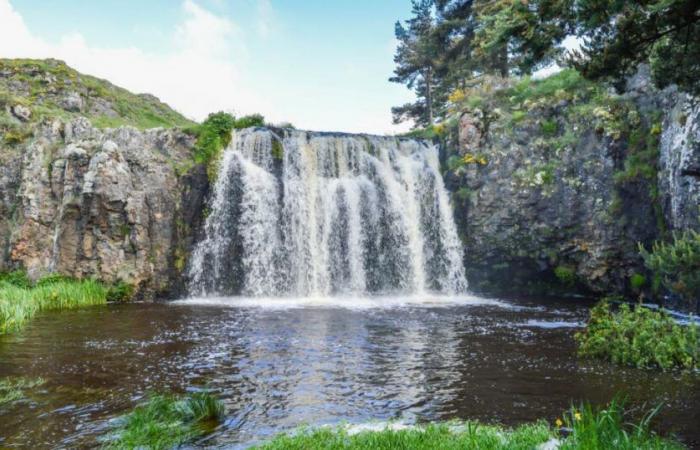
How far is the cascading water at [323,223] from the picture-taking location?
20891mm

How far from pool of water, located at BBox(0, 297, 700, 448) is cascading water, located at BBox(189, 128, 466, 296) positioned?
238 inches

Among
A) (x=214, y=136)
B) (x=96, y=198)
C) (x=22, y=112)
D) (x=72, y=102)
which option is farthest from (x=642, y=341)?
(x=72, y=102)

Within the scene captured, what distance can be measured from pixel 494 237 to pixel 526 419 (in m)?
15.4

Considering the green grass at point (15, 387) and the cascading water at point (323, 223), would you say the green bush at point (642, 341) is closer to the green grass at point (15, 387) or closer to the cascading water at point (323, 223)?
the green grass at point (15, 387)

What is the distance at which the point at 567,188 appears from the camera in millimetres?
19531

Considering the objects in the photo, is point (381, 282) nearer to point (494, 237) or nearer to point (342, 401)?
point (494, 237)

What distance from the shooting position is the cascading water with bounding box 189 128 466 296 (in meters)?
20.9

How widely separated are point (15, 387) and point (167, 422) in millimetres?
3191

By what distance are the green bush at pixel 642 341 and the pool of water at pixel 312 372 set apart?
450 millimetres

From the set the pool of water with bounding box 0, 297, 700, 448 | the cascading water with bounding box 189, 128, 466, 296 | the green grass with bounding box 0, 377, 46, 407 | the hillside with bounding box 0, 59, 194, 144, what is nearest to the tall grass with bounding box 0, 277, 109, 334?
the pool of water with bounding box 0, 297, 700, 448

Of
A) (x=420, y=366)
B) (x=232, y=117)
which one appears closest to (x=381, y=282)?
(x=232, y=117)

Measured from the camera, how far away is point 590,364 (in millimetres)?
9078

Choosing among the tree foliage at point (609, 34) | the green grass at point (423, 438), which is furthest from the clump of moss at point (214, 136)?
the green grass at point (423, 438)

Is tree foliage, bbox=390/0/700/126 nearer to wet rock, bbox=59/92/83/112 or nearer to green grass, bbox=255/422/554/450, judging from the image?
green grass, bbox=255/422/554/450
